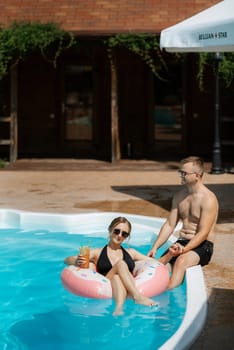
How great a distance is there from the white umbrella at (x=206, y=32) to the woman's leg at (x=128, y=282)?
334 cm

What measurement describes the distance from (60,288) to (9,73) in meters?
10.8

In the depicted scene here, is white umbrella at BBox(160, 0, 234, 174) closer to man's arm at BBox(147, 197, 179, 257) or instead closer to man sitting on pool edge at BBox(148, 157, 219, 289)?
man sitting on pool edge at BBox(148, 157, 219, 289)

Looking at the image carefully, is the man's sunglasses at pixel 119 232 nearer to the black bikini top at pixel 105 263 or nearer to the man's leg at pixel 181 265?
the black bikini top at pixel 105 263

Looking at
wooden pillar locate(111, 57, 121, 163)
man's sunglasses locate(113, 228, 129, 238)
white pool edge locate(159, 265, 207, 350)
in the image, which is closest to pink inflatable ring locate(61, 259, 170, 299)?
white pool edge locate(159, 265, 207, 350)

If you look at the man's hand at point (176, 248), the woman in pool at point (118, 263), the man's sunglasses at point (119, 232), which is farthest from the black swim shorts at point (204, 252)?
the man's sunglasses at point (119, 232)

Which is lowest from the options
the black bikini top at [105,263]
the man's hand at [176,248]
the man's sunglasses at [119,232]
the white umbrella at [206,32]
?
the black bikini top at [105,263]

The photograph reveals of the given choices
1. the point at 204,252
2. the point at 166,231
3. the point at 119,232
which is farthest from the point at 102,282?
the point at 204,252

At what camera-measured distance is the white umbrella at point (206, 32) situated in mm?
8570

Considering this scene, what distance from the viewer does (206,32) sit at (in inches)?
351

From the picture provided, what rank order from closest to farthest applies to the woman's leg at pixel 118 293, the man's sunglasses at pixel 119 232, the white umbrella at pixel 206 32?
the woman's leg at pixel 118 293, the man's sunglasses at pixel 119 232, the white umbrella at pixel 206 32

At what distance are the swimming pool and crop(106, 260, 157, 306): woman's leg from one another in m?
0.09

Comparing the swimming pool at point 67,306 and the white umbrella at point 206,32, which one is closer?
the swimming pool at point 67,306

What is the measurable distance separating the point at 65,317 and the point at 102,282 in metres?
0.55

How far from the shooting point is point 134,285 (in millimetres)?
6582
